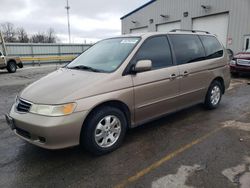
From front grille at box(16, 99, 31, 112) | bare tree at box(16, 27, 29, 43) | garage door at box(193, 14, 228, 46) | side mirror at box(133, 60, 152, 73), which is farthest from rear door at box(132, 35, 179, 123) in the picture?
bare tree at box(16, 27, 29, 43)

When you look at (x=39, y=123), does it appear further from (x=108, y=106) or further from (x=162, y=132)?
(x=162, y=132)

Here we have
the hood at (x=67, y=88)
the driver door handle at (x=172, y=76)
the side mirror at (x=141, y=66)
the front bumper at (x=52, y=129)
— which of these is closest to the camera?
the front bumper at (x=52, y=129)

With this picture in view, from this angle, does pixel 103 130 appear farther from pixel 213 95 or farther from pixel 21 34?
pixel 21 34

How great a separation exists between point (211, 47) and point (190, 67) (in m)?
1.14

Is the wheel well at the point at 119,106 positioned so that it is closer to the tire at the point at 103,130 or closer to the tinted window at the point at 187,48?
the tire at the point at 103,130

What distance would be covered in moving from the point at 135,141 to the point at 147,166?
31.5 inches

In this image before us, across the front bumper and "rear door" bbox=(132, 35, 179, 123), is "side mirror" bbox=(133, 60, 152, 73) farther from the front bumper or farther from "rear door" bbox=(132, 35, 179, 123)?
the front bumper

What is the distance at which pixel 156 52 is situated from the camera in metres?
3.84

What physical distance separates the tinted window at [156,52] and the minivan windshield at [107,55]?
17cm

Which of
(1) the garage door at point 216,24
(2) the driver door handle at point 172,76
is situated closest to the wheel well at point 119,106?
(2) the driver door handle at point 172,76

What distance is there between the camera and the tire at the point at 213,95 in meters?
4.99

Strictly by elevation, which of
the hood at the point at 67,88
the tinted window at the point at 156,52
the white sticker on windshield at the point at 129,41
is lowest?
the hood at the point at 67,88

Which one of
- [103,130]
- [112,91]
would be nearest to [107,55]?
[112,91]

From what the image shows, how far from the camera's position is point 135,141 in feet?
12.0
